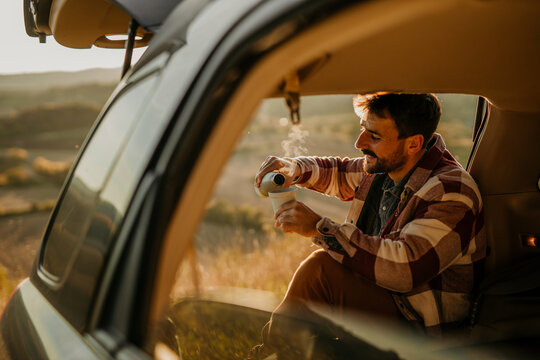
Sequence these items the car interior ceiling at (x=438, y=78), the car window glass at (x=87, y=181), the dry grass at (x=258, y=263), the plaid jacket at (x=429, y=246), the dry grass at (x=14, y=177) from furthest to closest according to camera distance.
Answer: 1. the dry grass at (x=14, y=177)
2. the dry grass at (x=258, y=263)
3. the plaid jacket at (x=429, y=246)
4. the car window glass at (x=87, y=181)
5. the car interior ceiling at (x=438, y=78)

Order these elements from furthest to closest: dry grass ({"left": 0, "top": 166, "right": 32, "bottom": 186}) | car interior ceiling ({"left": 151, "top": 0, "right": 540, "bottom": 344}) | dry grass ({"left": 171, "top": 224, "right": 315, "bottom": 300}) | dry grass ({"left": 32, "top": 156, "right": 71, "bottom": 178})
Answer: dry grass ({"left": 32, "top": 156, "right": 71, "bottom": 178}) < dry grass ({"left": 0, "top": 166, "right": 32, "bottom": 186}) < dry grass ({"left": 171, "top": 224, "right": 315, "bottom": 300}) < car interior ceiling ({"left": 151, "top": 0, "right": 540, "bottom": 344})

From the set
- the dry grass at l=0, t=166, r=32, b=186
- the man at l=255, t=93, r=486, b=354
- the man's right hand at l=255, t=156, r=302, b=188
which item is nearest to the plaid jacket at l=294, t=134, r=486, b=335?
the man at l=255, t=93, r=486, b=354

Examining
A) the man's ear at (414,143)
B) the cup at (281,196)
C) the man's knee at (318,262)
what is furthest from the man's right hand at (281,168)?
the man's ear at (414,143)

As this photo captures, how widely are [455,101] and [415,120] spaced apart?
1.01 feet

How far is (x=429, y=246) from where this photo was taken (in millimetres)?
1795

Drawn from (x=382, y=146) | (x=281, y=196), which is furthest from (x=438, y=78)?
(x=281, y=196)

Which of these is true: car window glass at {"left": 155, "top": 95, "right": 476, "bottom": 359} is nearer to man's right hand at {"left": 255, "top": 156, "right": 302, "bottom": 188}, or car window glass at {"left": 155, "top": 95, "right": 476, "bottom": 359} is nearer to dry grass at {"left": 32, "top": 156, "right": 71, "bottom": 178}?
man's right hand at {"left": 255, "top": 156, "right": 302, "bottom": 188}

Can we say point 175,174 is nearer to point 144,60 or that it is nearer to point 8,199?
point 144,60

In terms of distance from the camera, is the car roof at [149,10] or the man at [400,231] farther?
the man at [400,231]

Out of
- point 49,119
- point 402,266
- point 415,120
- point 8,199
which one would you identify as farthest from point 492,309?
point 49,119

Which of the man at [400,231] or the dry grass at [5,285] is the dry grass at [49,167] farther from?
the man at [400,231]

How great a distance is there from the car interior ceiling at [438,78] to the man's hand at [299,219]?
0.43 meters

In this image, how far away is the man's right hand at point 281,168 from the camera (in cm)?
220

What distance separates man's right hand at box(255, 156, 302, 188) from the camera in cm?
220
